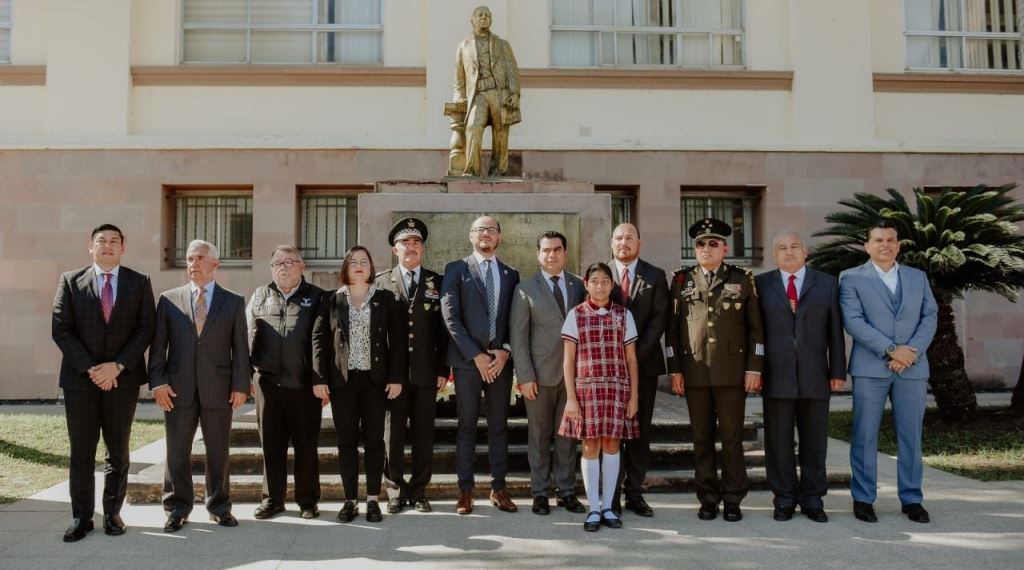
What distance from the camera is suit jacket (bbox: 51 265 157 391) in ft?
16.3

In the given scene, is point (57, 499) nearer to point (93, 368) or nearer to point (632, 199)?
point (93, 368)

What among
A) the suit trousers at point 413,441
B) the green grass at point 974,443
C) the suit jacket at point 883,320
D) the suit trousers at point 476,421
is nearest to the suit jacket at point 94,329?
the suit trousers at point 413,441

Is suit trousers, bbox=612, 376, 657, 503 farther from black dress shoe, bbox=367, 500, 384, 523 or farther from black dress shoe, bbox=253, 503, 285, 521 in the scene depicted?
black dress shoe, bbox=253, 503, 285, 521

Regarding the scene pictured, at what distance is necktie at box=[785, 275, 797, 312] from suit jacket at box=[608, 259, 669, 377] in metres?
0.88

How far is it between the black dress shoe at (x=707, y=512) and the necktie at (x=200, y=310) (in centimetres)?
375

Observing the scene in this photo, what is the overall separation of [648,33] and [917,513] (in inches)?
410

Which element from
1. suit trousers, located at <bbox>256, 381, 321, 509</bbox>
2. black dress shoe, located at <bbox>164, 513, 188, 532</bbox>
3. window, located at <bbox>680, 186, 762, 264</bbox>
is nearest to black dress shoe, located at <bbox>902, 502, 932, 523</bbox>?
suit trousers, located at <bbox>256, 381, 321, 509</bbox>

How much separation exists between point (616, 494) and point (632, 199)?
836 cm

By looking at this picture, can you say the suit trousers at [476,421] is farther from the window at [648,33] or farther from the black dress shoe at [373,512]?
the window at [648,33]

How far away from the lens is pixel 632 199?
12992mm

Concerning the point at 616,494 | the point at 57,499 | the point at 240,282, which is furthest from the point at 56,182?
the point at 616,494

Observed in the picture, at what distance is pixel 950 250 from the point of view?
8.02 metres

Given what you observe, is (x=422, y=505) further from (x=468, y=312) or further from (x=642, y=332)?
(x=642, y=332)

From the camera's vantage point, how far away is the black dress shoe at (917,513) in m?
5.24
